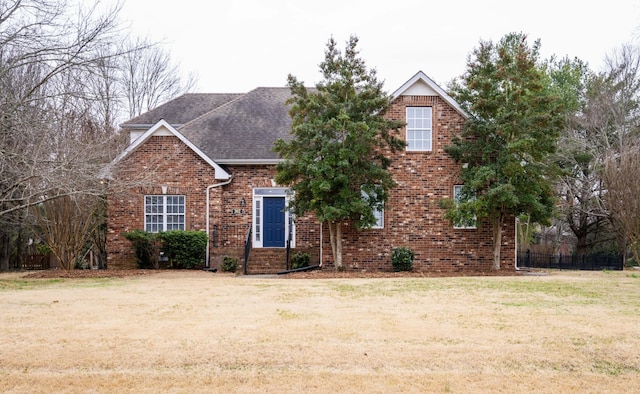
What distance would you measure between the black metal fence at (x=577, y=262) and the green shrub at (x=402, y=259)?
1015cm

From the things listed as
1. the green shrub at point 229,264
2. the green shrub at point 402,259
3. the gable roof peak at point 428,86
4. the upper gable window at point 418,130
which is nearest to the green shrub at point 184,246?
the green shrub at point 229,264

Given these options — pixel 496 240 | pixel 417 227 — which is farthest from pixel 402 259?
pixel 496 240

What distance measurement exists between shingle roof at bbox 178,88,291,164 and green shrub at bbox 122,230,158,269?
12.0 ft

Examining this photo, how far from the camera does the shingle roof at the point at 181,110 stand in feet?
89.6

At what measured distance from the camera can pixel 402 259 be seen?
21234mm

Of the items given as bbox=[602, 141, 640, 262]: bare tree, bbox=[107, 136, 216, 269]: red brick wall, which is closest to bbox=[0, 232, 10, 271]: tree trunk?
bbox=[107, 136, 216, 269]: red brick wall

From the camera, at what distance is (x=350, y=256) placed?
21781 mm

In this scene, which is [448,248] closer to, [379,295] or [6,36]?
[379,295]

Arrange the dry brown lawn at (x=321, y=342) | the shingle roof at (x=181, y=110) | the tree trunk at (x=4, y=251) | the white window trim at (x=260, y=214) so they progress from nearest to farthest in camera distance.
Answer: the dry brown lawn at (x=321, y=342)
the white window trim at (x=260, y=214)
the shingle roof at (x=181, y=110)
the tree trunk at (x=4, y=251)

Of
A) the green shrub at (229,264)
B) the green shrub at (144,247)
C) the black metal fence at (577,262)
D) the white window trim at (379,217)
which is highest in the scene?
the white window trim at (379,217)

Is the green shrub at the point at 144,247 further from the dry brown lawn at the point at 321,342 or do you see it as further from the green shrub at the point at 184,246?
the dry brown lawn at the point at 321,342

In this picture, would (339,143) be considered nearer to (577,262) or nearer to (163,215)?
(163,215)

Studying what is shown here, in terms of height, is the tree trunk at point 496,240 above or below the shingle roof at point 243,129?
below

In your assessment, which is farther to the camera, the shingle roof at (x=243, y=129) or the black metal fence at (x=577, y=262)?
the black metal fence at (x=577, y=262)
